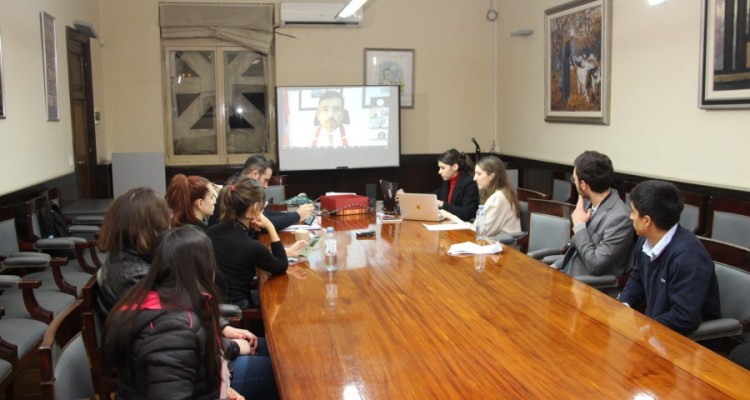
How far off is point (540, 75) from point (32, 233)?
518 centimetres

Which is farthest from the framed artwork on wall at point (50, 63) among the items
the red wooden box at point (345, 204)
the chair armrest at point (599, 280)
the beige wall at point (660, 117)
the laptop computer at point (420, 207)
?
the beige wall at point (660, 117)

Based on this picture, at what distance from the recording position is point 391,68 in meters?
8.16

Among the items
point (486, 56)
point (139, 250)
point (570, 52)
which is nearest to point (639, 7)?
point (570, 52)

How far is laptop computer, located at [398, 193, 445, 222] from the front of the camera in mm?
4723

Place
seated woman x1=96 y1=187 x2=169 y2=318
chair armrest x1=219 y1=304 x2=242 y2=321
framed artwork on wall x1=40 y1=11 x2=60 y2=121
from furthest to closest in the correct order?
framed artwork on wall x1=40 y1=11 x2=60 y2=121 < chair armrest x1=219 y1=304 x2=242 y2=321 < seated woman x1=96 y1=187 x2=169 y2=318

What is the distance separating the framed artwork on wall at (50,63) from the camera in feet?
18.0

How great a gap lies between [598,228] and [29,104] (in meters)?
4.25

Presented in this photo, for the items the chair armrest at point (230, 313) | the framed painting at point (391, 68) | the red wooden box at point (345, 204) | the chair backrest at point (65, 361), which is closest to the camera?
the chair backrest at point (65, 361)

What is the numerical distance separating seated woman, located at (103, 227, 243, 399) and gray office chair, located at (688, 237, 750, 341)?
6.00 feet

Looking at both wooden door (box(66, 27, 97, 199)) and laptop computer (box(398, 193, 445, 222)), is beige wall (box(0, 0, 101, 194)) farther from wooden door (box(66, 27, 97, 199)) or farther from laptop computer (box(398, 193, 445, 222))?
laptop computer (box(398, 193, 445, 222))

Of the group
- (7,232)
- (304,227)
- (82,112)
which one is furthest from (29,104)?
(304,227)

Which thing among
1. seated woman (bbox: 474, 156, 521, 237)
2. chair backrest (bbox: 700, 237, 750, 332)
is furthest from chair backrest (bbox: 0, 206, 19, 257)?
chair backrest (bbox: 700, 237, 750, 332)

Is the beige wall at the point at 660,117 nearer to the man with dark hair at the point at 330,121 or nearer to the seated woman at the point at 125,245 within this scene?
the man with dark hair at the point at 330,121

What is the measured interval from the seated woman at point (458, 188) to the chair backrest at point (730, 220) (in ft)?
5.48
